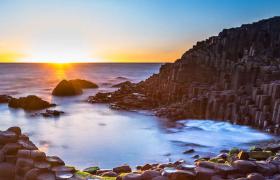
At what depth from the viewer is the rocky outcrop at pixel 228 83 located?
66.0ft

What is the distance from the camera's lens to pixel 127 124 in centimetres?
2208

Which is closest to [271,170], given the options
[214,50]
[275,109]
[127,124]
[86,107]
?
[275,109]

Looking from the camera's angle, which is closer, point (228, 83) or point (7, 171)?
point (7, 171)

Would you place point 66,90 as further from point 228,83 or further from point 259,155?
point 259,155

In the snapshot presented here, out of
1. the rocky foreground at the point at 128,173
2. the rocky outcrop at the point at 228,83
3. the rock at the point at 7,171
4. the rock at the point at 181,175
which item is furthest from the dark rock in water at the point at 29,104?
the rock at the point at 181,175

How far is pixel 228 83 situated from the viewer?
82.6 ft

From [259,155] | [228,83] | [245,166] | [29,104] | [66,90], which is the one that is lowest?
[29,104]

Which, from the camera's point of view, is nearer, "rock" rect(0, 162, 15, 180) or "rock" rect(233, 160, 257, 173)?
"rock" rect(233, 160, 257, 173)

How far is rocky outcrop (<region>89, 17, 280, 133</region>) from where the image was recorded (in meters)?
20.1

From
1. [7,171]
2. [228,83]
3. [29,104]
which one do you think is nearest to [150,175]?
[7,171]

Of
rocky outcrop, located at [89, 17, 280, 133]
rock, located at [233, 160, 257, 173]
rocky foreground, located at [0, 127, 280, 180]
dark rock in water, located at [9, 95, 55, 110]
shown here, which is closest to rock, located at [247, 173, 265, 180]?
rocky foreground, located at [0, 127, 280, 180]

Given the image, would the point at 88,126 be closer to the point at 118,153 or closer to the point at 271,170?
the point at 118,153

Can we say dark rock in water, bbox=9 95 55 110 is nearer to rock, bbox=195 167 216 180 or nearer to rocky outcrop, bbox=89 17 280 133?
rocky outcrop, bbox=89 17 280 133

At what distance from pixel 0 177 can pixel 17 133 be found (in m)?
Answer: 1.31
